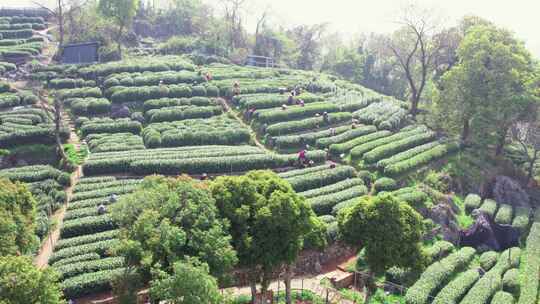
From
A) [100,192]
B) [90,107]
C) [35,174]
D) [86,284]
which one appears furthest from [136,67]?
[86,284]

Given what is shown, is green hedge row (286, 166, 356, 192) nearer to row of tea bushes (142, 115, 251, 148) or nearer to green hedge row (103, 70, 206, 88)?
row of tea bushes (142, 115, 251, 148)

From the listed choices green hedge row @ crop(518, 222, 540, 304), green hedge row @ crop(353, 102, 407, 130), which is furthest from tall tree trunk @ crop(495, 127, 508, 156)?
green hedge row @ crop(518, 222, 540, 304)

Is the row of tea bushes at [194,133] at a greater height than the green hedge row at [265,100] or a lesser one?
lesser

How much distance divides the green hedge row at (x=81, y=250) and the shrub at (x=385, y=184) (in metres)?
21.5

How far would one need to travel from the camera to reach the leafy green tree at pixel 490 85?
145 feet

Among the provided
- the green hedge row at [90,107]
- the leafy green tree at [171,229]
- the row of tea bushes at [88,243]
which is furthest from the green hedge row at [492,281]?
the green hedge row at [90,107]

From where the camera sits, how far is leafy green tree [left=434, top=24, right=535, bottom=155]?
44312mm

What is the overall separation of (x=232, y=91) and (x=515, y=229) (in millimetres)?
33143

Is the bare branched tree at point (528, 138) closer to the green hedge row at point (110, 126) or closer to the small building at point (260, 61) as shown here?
the green hedge row at point (110, 126)

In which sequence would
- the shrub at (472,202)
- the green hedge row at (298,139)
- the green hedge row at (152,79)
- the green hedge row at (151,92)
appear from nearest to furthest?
the shrub at (472,202) < the green hedge row at (298,139) < the green hedge row at (151,92) < the green hedge row at (152,79)

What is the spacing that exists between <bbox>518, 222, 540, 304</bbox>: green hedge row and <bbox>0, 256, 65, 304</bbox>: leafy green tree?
26.8 metres

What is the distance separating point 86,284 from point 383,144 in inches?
1184

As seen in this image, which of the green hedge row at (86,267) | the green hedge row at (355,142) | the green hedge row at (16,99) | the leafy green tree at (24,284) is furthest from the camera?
the green hedge row at (16,99)

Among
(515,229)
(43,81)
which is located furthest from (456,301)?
(43,81)
